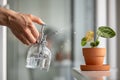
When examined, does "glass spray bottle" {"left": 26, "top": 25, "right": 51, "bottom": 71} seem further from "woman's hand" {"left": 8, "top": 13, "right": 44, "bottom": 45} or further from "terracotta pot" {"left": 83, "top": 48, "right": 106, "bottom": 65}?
"terracotta pot" {"left": 83, "top": 48, "right": 106, "bottom": 65}

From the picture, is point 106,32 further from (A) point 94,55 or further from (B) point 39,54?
(B) point 39,54

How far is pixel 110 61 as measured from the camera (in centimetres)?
160

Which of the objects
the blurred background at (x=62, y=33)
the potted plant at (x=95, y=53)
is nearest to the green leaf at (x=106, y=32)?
the potted plant at (x=95, y=53)

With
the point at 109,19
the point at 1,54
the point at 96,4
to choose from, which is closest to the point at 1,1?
the point at 1,54

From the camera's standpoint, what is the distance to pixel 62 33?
1.54 meters

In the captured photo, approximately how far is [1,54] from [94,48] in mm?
603

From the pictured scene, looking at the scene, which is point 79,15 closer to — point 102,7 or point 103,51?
point 102,7

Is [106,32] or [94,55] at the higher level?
[106,32]

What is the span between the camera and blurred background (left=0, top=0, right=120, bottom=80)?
4.94 ft

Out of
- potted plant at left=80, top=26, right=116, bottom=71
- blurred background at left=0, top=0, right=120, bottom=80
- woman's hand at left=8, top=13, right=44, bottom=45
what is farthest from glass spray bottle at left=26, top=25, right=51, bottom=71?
blurred background at left=0, top=0, right=120, bottom=80

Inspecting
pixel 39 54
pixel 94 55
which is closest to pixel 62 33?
pixel 94 55

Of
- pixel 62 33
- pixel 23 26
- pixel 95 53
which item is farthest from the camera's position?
pixel 62 33

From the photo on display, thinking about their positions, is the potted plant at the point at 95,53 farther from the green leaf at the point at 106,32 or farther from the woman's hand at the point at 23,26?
the woman's hand at the point at 23,26

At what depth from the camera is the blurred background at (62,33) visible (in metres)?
1.51
